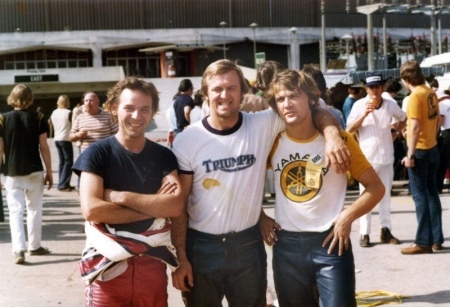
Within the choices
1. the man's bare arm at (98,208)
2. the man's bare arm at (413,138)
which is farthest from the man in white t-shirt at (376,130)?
the man's bare arm at (98,208)

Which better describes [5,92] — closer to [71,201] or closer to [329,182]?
[71,201]

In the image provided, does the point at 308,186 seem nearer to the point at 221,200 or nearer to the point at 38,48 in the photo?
the point at 221,200

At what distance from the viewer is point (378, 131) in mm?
7363

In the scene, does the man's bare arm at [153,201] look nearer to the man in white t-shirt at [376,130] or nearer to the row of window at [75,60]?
the man in white t-shirt at [376,130]

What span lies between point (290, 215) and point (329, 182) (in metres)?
0.28

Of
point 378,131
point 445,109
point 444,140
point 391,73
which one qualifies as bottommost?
point 444,140

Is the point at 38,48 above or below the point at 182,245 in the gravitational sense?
above

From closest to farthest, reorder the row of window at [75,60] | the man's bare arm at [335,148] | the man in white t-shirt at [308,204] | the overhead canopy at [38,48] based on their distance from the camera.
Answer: the man's bare arm at [335,148] < the man in white t-shirt at [308,204] < the overhead canopy at [38,48] < the row of window at [75,60]

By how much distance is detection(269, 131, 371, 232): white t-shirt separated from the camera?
3.69 m

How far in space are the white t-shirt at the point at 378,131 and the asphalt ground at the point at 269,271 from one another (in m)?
1.01

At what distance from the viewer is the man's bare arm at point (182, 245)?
3621mm

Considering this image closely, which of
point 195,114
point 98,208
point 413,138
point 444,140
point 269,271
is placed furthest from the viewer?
point 195,114

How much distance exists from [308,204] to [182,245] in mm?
713

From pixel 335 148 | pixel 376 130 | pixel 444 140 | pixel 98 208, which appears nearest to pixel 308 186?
pixel 335 148
